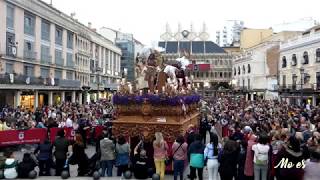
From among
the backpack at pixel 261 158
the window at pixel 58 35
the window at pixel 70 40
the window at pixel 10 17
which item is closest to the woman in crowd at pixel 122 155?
the backpack at pixel 261 158

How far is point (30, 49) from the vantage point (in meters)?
46.8

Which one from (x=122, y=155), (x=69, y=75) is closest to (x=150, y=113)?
(x=122, y=155)

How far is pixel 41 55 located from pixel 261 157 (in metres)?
41.9

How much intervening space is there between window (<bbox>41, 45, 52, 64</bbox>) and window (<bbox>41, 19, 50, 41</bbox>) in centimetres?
112

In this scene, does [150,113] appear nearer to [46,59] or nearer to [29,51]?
[29,51]

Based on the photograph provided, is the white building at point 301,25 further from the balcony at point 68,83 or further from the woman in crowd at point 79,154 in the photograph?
the woman in crowd at point 79,154

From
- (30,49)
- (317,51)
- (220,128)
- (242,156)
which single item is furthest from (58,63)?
(242,156)

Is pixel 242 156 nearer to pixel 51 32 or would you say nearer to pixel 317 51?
pixel 317 51

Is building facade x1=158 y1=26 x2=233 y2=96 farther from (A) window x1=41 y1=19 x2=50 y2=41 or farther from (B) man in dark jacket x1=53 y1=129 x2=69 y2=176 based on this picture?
(B) man in dark jacket x1=53 y1=129 x2=69 y2=176

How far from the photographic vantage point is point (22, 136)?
18.4 m

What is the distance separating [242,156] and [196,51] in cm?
10100

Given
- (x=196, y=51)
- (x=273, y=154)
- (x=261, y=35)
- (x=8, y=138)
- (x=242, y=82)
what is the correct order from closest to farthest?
(x=273, y=154) < (x=8, y=138) < (x=242, y=82) < (x=261, y=35) < (x=196, y=51)

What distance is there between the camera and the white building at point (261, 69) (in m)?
68.6

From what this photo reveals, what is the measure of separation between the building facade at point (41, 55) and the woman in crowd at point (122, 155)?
2505 cm
